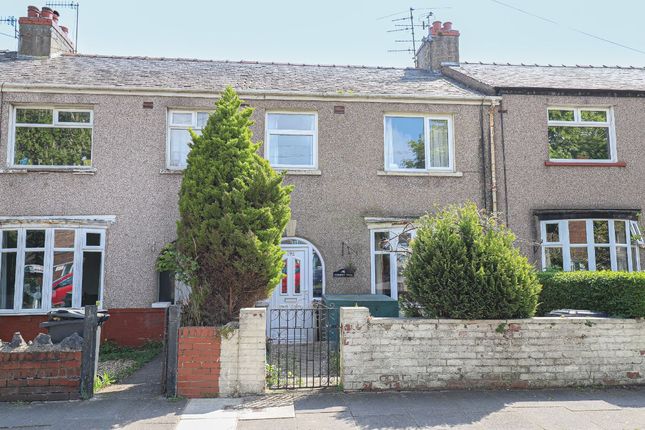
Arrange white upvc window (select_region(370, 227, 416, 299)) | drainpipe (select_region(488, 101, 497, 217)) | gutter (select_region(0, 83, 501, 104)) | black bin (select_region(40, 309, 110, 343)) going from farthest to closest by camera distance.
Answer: drainpipe (select_region(488, 101, 497, 217))
white upvc window (select_region(370, 227, 416, 299))
gutter (select_region(0, 83, 501, 104))
black bin (select_region(40, 309, 110, 343))

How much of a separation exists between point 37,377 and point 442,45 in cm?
1279

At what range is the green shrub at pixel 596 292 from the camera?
6.70 meters

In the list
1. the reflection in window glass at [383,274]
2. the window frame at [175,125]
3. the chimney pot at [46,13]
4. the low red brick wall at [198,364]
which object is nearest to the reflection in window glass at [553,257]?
the reflection in window glass at [383,274]

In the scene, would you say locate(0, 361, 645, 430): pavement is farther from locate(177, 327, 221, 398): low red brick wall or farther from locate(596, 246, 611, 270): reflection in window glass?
locate(596, 246, 611, 270): reflection in window glass

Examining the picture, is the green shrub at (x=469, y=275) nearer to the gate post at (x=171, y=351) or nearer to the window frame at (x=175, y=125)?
the gate post at (x=171, y=351)

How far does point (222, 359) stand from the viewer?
245 inches

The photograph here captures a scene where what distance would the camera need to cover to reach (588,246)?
10.6 meters

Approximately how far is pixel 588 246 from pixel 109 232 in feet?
33.6

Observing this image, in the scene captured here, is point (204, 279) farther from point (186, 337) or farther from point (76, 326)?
point (76, 326)

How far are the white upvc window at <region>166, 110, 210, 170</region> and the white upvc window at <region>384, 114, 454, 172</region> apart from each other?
4260 mm

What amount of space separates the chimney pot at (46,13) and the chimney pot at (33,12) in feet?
0.30

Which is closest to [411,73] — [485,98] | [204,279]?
[485,98]

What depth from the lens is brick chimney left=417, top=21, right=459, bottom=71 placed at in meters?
14.1

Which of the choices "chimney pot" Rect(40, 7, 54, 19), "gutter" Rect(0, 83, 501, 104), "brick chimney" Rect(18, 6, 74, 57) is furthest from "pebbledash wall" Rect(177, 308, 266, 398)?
"chimney pot" Rect(40, 7, 54, 19)
